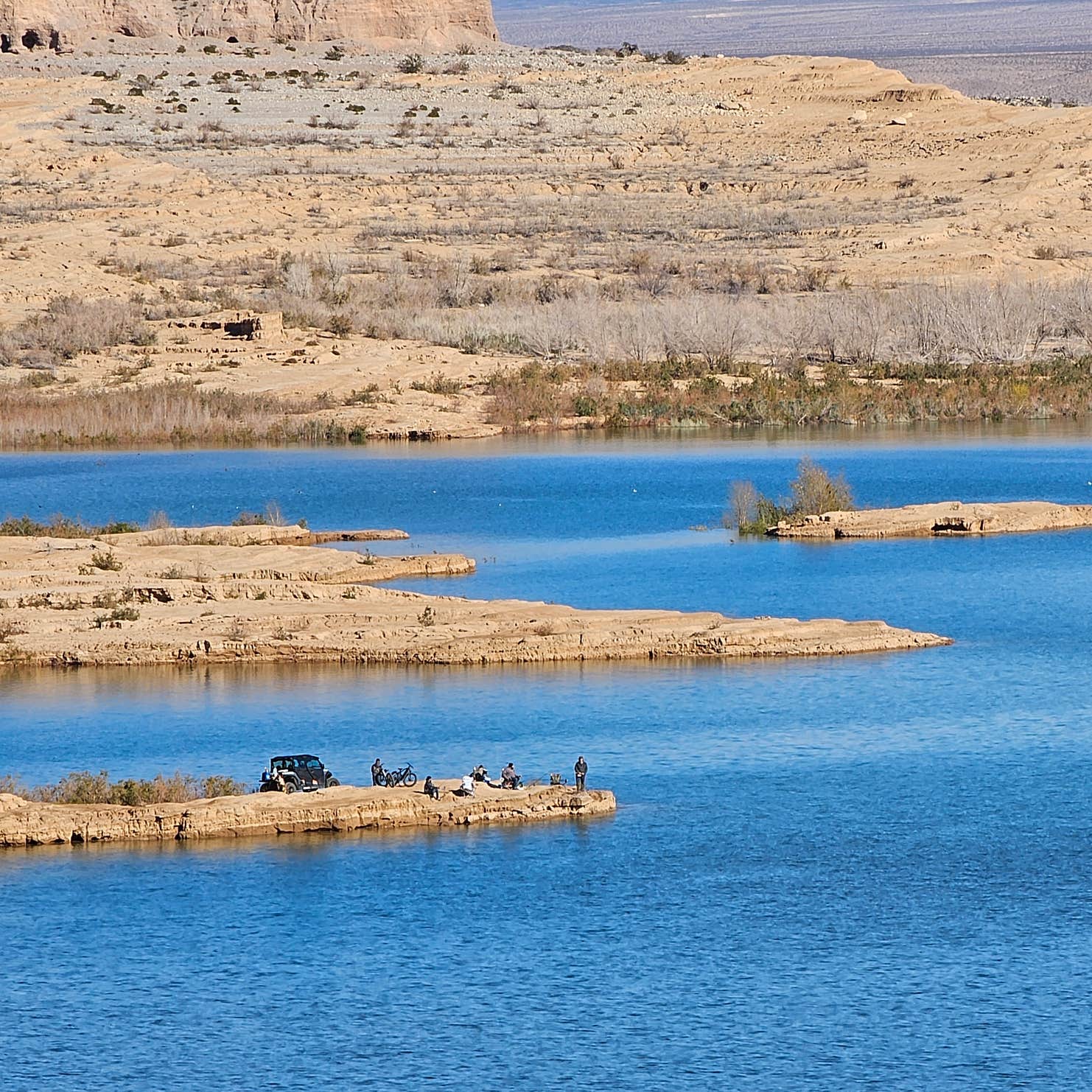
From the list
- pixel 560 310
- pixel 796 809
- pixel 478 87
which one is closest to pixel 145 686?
pixel 796 809

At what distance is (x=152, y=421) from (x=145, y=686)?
26497 mm

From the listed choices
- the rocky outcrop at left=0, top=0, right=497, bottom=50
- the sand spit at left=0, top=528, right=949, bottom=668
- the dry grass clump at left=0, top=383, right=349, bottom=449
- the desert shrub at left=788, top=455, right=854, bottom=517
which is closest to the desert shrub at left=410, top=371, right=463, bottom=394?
the dry grass clump at left=0, top=383, right=349, bottom=449

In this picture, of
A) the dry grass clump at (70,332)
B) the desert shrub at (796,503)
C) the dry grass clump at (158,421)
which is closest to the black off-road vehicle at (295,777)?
the desert shrub at (796,503)

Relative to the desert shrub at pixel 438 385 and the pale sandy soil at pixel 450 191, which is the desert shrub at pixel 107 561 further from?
the desert shrub at pixel 438 385

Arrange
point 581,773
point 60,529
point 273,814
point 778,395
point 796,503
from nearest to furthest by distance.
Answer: point 273,814
point 581,773
point 60,529
point 796,503
point 778,395

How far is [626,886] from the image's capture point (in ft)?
68.3

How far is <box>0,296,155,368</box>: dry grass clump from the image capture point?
6162 centimetres

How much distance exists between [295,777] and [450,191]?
65979 millimetres

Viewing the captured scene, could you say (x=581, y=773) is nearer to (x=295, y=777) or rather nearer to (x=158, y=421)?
(x=295, y=777)

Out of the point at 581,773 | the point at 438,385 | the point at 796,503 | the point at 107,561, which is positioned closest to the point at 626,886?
the point at 581,773

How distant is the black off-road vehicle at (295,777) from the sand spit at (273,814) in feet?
0.65

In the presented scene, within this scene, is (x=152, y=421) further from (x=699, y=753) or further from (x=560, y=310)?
(x=699, y=753)

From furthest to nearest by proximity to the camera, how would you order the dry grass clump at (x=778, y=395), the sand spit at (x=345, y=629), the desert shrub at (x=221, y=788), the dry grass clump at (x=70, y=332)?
1. the dry grass clump at (x=70, y=332)
2. the dry grass clump at (x=778, y=395)
3. the sand spit at (x=345, y=629)
4. the desert shrub at (x=221, y=788)

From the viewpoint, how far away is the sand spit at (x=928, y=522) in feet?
132
